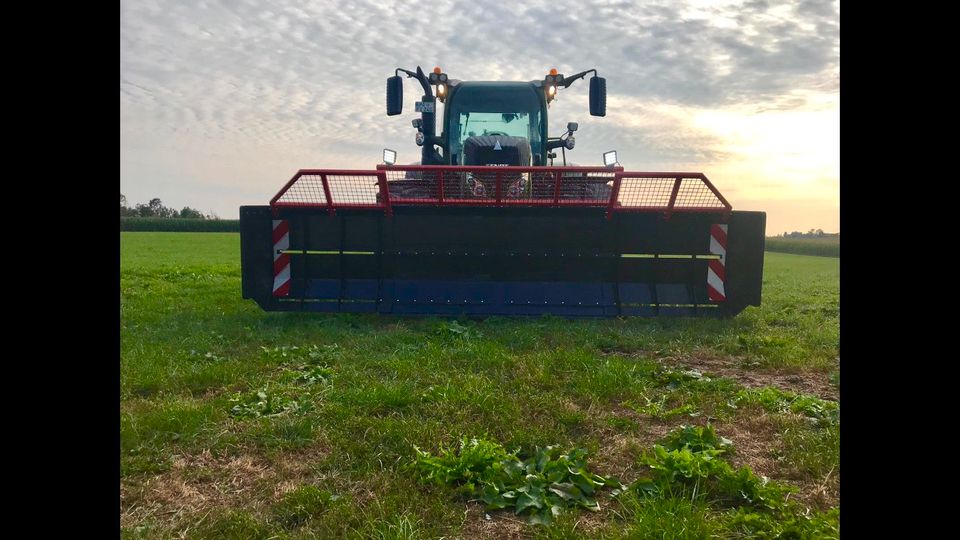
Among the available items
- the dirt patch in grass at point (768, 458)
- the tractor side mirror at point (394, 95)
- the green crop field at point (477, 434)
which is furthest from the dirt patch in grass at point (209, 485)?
the tractor side mirror at point (394, 95)

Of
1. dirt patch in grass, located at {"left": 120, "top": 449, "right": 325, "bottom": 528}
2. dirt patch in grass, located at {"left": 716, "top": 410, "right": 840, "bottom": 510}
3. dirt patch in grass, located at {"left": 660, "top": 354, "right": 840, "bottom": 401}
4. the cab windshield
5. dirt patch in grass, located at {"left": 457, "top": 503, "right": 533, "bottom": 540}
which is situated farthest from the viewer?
the cab windshield

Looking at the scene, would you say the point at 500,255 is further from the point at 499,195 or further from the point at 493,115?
the point at 493,115

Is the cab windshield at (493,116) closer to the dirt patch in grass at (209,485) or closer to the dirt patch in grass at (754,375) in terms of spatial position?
the dirt patch in grass at (754,375)

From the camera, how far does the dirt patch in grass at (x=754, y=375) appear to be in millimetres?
4125

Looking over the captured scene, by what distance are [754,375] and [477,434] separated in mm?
2727

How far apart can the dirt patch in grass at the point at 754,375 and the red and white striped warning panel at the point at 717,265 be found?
1.63m

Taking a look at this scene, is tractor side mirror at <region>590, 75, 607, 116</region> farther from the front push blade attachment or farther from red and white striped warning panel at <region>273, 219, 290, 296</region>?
red and white striped warning panel at <region>273, 219, 290, 296</region>

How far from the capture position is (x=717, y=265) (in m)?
6.44

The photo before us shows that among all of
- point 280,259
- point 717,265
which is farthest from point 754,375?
point 280,259

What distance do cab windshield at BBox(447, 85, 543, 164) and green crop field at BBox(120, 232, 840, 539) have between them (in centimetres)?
430

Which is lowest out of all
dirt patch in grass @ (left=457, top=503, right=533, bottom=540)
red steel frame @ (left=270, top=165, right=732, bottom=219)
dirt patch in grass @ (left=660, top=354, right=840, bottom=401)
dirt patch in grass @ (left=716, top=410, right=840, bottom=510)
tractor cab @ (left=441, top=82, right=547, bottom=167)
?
dirt patch in grass @ (left=457, top=503, right=533, bottom=540)

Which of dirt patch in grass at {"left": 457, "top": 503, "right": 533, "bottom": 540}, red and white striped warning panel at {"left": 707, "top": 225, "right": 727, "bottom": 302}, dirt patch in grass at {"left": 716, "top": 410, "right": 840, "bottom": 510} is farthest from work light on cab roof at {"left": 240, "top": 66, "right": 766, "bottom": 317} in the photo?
dirt patch in grass at {"left": 457, "top": 503, "right": 533, "bottom": 540}

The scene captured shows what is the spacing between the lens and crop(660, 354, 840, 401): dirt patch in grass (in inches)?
162
